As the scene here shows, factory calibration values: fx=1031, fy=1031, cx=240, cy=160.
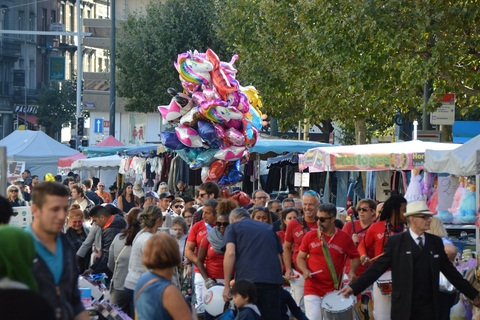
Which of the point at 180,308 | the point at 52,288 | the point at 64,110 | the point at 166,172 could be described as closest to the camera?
the point at 52,288

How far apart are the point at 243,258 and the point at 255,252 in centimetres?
13

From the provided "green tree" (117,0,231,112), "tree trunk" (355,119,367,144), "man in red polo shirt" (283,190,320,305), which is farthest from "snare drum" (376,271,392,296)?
"green tree" (117,0,231,112)

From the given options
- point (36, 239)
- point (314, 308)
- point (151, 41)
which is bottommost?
point (314, 308)

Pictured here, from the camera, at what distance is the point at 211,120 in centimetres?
1814

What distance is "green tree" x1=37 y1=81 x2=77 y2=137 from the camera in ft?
247

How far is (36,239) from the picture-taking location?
5457 millimetres

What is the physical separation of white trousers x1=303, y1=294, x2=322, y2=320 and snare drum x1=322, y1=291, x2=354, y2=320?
0.14m

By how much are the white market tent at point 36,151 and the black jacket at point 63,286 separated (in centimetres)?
2832

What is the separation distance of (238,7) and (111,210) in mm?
23279

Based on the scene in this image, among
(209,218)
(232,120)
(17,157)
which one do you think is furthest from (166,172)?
(209,218)

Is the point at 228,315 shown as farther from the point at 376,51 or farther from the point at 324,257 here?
the point at 376,51

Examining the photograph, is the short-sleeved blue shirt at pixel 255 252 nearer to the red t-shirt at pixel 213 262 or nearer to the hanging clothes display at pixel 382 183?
the red t-shirt at pixel 213 262

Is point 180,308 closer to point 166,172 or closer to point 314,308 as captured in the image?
point 314,308

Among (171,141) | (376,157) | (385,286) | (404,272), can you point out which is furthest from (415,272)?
(171,141)
